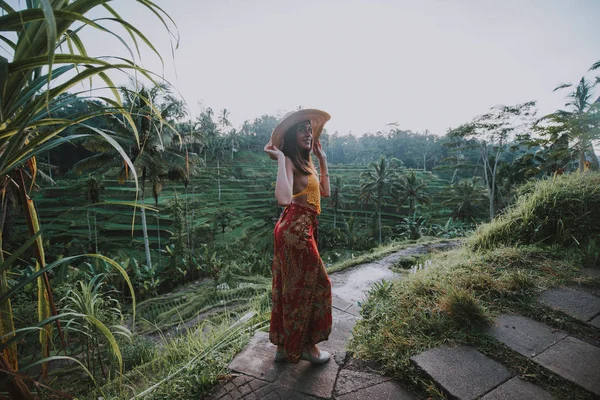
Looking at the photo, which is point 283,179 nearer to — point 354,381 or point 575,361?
point 354,381

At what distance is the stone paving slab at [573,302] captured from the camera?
169 centimetres

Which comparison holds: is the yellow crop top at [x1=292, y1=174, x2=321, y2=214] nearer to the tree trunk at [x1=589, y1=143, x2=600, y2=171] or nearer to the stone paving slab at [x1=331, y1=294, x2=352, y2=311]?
the stone paving slab at [x1=331, y1=294, x2=352, y2=311]

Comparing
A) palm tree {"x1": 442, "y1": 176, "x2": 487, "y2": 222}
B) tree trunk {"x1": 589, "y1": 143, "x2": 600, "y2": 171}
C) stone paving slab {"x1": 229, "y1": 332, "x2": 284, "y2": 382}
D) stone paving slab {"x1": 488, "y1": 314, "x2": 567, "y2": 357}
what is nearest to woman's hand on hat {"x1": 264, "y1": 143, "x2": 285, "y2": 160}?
stone paving slab {"x1": 229, "y1": 332, "x2": 284, "y2": 382}

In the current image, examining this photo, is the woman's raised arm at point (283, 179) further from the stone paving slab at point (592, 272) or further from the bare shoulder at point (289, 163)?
the stone paving slab at point (592, 272)

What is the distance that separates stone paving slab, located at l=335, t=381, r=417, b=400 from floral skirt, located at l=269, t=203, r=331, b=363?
1.07 ft

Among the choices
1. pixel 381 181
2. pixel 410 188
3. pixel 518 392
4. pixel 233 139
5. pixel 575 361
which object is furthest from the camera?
pixel 233 139

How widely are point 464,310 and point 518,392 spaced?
52cm

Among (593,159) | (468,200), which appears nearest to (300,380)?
(593,159)

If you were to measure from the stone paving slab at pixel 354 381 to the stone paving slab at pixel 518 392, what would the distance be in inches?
18.7

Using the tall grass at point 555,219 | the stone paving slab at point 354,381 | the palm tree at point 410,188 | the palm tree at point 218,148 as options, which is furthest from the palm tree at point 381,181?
the stone paving slab at point 354,381

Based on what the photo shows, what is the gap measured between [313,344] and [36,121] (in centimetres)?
162

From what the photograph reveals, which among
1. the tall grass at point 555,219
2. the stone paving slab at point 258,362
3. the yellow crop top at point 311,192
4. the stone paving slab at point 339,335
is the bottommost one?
the stone paving slab at point 339,335

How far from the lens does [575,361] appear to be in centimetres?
134

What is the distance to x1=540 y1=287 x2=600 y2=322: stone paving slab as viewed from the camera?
1687 mm
